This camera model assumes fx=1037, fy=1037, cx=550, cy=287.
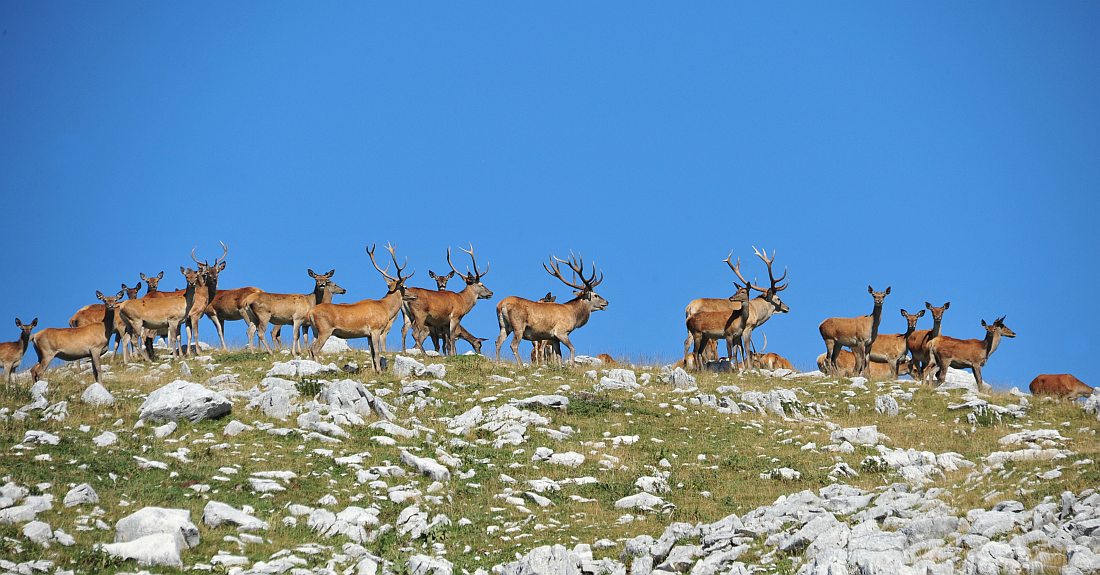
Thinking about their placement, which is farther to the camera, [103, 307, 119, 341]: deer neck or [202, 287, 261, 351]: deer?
[202, 287, 261, 351]: deer

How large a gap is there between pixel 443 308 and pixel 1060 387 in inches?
621

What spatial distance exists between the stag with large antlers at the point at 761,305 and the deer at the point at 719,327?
0.19 metres

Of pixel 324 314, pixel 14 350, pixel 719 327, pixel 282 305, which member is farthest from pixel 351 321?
pixel 719 327

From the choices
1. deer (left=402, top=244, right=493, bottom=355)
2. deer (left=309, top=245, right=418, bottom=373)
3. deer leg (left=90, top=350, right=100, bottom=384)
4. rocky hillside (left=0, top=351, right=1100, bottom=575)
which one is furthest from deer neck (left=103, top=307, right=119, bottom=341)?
deer (left=402, top=244, right=493, bottom=355)

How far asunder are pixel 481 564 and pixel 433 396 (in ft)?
28.6

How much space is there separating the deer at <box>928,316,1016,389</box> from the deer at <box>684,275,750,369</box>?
4.99 meters

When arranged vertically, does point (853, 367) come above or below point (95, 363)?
above

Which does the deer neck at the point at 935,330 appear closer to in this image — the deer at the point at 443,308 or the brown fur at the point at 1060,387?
the brown fur at the point at 1060,387

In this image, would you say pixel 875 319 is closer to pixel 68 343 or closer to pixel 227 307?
pixel 227 307

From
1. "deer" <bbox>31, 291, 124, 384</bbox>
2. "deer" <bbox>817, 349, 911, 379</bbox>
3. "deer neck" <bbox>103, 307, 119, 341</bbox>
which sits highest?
"deer" <bbox>817, 349, 911, 379</bbox>

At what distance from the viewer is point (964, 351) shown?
26953 mm

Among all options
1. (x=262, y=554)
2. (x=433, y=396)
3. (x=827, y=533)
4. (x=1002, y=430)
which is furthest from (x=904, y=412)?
(x=262, y=554)

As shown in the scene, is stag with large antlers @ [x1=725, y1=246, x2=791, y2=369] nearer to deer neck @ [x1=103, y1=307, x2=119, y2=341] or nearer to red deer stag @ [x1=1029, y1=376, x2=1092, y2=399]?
red deer stag @ [x1=1029, y1=376, x2=1092, y2=399]

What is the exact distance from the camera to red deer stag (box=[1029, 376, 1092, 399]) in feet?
83.6
